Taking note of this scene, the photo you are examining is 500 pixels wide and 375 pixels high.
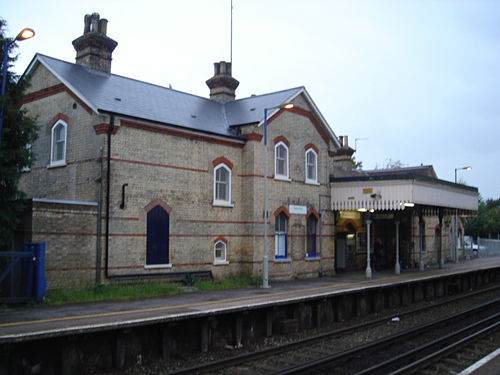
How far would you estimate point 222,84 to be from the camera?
28641 millimetres

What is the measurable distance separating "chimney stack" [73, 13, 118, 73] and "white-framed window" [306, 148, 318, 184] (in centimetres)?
1034

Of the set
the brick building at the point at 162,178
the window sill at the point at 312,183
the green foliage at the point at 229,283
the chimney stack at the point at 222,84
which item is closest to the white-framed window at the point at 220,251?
the brick building at the point at 162,178

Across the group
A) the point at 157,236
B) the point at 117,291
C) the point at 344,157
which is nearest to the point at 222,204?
the point at 157,236

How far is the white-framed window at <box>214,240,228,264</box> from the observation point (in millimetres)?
22242

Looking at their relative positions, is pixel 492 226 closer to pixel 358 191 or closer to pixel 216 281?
pixel 358 191

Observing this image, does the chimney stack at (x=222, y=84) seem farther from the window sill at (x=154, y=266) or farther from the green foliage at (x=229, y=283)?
the window sill at (x=154, y=266)

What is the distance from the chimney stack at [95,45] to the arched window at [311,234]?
11835mm

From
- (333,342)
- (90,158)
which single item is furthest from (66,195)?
(333,342)

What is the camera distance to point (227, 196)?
2302 centimetres

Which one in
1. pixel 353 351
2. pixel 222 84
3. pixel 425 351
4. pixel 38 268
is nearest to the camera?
pixel 353 351

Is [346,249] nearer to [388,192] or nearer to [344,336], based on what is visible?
[388,192]

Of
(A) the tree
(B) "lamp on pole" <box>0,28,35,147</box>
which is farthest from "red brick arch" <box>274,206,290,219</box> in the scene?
(B) "lamp on pole" <box>0,28,35,147</box>

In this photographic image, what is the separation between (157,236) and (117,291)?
300 cm

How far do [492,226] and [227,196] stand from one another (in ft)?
166
